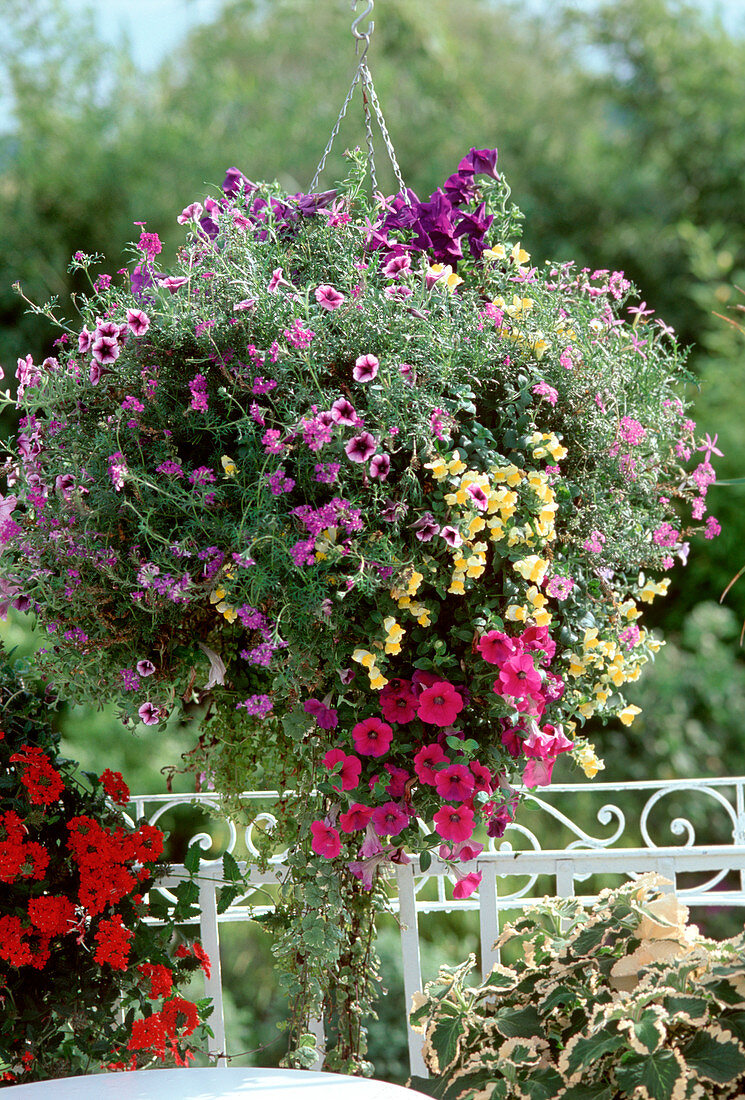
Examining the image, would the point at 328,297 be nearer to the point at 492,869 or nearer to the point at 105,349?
the point at 105,349

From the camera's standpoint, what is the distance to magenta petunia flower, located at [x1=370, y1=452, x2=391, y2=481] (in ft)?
3.89

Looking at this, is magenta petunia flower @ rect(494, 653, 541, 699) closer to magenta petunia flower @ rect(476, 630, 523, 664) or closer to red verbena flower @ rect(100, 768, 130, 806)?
magenta petunia flower @ rect(476, 630, 523, 664)

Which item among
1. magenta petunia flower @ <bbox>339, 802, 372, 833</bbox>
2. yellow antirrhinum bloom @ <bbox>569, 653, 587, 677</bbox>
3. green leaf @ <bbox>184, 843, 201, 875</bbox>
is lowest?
magenta petunia flower @ <bbox>339, 802, 372, 833</bbox>

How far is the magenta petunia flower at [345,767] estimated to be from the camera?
1300 millimetres

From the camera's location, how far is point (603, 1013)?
1.18m

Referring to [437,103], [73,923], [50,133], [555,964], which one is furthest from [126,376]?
[437,103]

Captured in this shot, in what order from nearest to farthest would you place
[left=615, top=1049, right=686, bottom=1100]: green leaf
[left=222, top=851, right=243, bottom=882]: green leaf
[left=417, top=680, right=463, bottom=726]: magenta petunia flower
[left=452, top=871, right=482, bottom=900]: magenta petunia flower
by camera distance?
1. [left=615, top=1049, right=686, bottom=1100]: green leaf
2. [left=417, top=680, right=463, bottom=726]: magenta petunia flower
3. [left=452, top=871, right=482, bottom=900]: magenta petunia flower
4. [left=222, top=851, right=243, bottom=882]: green leaf

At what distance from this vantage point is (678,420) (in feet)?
5.21

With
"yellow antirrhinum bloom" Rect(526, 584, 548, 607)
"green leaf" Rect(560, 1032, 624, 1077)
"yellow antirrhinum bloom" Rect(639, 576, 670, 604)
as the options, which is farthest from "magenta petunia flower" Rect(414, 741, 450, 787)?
"yellow antirrhinum bloom" Rect(639, 576, 670, 604)

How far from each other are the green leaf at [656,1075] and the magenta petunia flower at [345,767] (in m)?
0.46

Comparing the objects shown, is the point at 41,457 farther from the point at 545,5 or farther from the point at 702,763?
the point at 545,5

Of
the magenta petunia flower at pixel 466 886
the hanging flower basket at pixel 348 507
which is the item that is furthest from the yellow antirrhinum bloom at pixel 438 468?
the magenta petunia flower at pixel 466 886

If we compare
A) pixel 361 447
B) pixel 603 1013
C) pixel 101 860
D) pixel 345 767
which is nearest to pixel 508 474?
pixel 361 447

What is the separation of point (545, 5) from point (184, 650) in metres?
5.91
